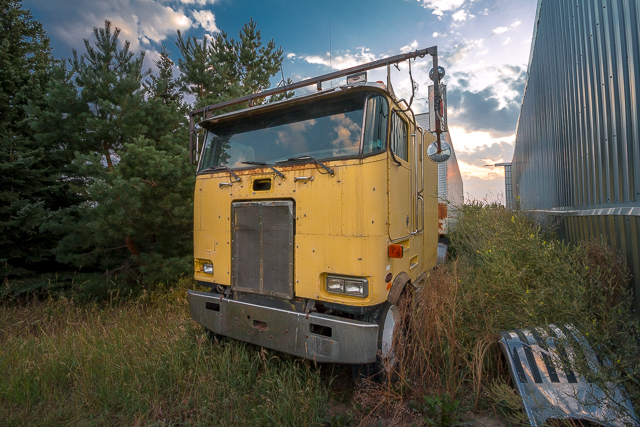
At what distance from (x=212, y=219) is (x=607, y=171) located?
4.41 m

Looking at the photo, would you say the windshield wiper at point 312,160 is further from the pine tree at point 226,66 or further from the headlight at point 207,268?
the pine tree at point 226,66

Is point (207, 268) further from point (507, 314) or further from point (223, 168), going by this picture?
point (507, 314)

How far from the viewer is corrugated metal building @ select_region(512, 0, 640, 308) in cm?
296

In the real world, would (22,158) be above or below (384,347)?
above

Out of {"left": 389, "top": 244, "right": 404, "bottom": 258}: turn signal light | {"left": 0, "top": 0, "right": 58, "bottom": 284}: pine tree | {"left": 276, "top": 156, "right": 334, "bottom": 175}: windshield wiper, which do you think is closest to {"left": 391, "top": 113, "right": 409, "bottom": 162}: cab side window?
{"left": 276, "top": 156, "right": 334, "bottom": 175}: windshield wiper

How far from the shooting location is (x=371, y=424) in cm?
269

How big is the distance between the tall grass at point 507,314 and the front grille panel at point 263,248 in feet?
4.48

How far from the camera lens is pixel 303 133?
3.46m

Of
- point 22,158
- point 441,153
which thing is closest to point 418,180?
point 441,153

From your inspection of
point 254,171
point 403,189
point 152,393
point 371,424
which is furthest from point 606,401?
point 152,393

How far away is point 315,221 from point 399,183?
3.21ft

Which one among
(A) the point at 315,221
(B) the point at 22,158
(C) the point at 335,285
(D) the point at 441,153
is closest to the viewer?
(C) the point at 335,285

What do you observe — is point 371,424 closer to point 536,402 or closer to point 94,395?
point 536,402

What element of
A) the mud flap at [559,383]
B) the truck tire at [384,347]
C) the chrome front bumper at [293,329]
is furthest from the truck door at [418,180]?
the chrome front bumper at [293,329]
